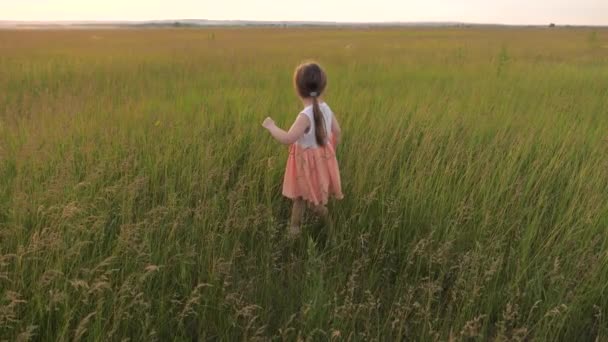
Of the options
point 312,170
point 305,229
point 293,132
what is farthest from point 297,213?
point 293,132

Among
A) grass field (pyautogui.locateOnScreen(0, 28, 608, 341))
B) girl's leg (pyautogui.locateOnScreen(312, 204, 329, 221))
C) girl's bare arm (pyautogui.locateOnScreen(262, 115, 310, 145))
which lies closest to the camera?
grass field (pyautogui.locateOnScreen(0, 28, 608, 341))

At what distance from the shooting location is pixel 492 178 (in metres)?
2.96

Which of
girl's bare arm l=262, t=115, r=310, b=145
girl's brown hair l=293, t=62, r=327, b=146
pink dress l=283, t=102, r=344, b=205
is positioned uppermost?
girl's brown hair l=293, t=62, r=327, b=146

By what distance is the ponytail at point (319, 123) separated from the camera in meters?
2.68

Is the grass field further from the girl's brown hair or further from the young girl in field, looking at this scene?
the girl's brown hair

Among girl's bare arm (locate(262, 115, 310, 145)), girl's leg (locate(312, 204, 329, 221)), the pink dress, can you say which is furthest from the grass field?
girl's bare arm (locate(262, 115, 310, 145))

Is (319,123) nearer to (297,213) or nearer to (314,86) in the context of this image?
(314,86)

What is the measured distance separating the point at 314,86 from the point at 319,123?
0.73 ft

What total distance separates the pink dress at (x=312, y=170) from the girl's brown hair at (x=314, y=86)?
0.05 meters

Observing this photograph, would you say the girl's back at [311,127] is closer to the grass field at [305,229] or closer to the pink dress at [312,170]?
the pink dress at [312,170]

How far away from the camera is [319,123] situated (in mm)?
2693

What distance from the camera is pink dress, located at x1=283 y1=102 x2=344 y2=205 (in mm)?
2734

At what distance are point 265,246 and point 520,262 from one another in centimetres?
136

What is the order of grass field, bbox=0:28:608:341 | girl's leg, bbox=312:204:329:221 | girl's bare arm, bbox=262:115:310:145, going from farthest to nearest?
girl's leg, bbox=312:204:329:221, girl's bare arm, bbox=262:115:310:145, grass field, bbox=0:28:608:341
